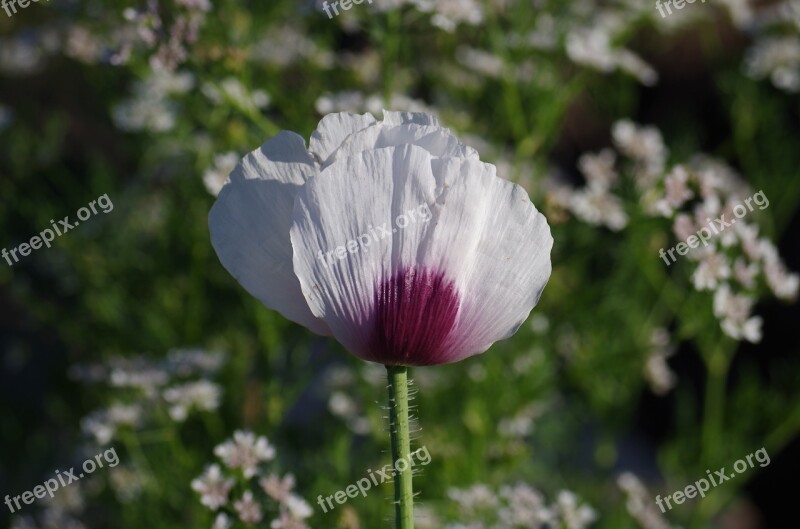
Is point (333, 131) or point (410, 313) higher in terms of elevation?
point (333, 131)

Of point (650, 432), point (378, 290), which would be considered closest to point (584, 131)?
point (650, 432)

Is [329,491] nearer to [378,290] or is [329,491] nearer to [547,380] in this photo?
[547,380]

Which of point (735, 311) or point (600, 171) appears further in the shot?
point (600, 171)
